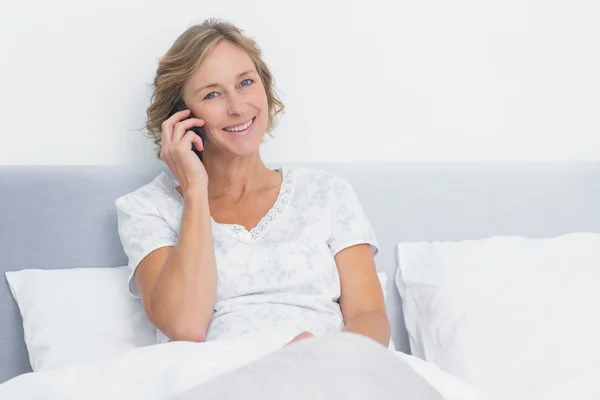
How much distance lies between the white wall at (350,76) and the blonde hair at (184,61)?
0.15 meters

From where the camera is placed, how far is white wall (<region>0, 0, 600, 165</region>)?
187 cm

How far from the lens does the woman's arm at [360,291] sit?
5.28 feet

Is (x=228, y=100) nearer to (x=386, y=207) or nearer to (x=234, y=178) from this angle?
(x=234, y=178)

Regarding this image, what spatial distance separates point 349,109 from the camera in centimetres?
204

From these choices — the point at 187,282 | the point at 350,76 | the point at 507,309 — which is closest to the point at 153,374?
the point at 187,282

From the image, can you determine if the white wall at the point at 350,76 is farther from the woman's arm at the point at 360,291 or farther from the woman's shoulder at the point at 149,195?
the woman's arm at the point at 360,291

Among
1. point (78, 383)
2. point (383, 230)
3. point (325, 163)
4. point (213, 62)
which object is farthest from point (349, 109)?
point (78, 383)

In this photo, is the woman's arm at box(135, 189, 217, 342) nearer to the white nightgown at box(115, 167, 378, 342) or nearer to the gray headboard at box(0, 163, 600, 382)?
the white nightgown at box(115, 167, 378, 342)

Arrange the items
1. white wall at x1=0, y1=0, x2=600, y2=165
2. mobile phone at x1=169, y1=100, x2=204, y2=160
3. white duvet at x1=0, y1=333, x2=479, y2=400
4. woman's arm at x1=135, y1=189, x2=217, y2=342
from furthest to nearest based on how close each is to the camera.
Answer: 1. white wall at x1=0, y1=0, x2=600, y2=165
2. mobile phone at x1=169, y1=100, x2=204, y2=160
3. woman's arm at x1=135, y1=189, x2=217, y2=342
4. white duvet at x1=0, y1=333, x2=479, y2=400

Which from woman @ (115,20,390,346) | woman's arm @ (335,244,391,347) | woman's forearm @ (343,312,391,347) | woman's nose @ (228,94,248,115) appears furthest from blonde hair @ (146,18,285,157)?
woman's forearm @ (343,312,391,347)

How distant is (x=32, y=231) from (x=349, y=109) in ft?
2.80

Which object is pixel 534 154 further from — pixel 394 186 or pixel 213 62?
pixel 213 62

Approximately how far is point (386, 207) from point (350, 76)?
0.36 m

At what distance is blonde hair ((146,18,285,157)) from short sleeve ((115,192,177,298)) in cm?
20
